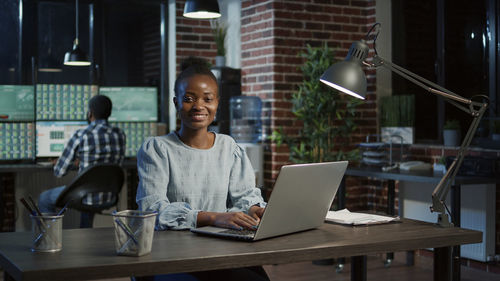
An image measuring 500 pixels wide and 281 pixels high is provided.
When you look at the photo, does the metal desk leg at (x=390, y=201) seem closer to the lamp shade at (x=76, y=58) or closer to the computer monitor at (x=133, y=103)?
the computer monitor at (x=133, y=103)

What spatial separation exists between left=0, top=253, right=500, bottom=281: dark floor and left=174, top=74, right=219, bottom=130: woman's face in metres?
2.48

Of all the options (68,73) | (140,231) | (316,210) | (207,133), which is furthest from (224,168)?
(68,73)

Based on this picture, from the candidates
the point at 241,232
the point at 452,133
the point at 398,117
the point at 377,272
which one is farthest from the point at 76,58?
the point at 241,232

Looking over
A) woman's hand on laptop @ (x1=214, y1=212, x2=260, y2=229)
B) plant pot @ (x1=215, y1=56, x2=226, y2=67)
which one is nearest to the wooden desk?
woman's hand on laptop @ (x1=214, y1=212, x2=260, y2=229)

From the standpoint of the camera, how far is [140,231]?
1.71m

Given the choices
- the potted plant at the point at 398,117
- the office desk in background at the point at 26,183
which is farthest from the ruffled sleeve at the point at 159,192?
the potted plant at the point at 398,117

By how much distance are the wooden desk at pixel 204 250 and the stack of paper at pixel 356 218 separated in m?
0.03

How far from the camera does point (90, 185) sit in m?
4.62

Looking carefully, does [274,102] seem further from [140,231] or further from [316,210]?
[140,231]

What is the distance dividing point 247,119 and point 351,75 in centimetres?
345

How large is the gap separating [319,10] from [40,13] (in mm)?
2475

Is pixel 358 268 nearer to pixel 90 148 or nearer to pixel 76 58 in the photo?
pixel 90 148

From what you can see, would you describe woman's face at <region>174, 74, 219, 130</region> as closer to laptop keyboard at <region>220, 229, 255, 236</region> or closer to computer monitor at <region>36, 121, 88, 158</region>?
laptop keyboard at <region>220, 229, 255, 236</region>

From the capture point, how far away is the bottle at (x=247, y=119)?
5.70m
